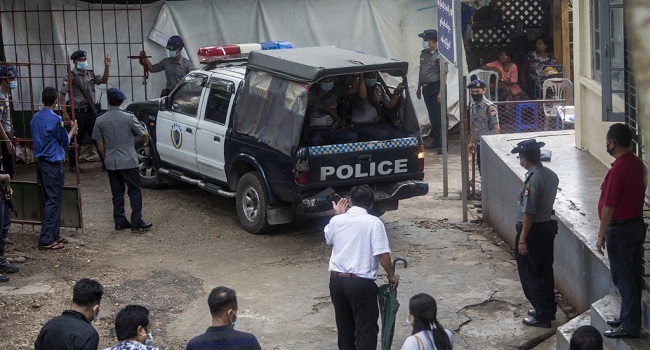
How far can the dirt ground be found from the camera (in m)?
7.48

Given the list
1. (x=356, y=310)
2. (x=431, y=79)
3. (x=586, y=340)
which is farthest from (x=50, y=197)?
(x=431, y=79)

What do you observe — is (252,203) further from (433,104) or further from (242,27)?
(242,27)

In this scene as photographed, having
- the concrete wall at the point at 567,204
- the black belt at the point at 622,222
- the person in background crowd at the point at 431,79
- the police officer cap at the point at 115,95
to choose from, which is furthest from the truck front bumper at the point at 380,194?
the person in background crowd at the point at 431,79

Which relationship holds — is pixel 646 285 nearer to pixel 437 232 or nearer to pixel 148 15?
pixel 437 232

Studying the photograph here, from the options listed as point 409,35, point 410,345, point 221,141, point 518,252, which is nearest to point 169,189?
point 221,141

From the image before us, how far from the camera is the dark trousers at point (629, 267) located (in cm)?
559

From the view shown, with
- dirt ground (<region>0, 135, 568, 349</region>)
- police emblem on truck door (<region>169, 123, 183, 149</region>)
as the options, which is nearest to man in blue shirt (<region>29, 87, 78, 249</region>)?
dirt ground (<region>0, 135, 568, 349</region>)

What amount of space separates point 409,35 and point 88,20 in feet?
18.3

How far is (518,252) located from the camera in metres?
7.11

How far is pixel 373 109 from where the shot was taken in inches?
402

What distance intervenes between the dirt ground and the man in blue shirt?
9.9 inches

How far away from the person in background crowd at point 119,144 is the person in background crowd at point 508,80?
8375 millimetres

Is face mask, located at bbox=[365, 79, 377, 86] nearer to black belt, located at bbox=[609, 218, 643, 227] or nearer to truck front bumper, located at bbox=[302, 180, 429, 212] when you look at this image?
truck front bumper, located at bbox=[302, 180, 429, 212]

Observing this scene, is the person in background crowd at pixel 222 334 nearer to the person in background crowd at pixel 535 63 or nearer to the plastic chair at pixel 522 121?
the plastic chair at pixel 522 121
